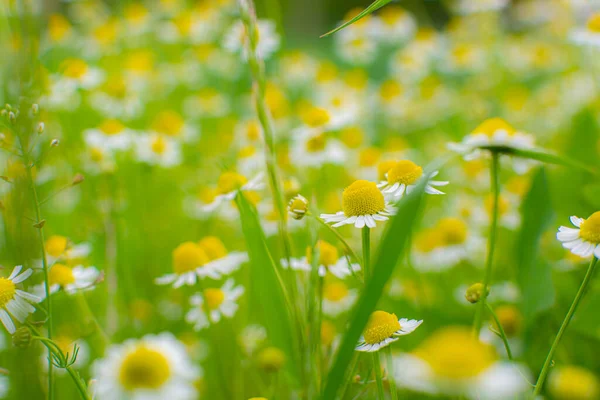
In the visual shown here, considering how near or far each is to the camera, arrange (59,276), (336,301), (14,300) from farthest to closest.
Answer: (336,301), (59,276), (14,300)

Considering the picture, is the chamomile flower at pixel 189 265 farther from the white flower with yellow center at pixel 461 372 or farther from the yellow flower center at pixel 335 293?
the white flower with yellow center at pixel 461 372

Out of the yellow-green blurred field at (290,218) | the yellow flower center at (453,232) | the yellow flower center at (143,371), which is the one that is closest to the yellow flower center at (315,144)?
the yellow-green blurred field at (290,218)

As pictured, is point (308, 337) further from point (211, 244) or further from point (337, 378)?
point (211, 244)

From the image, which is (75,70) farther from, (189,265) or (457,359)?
(457,359)

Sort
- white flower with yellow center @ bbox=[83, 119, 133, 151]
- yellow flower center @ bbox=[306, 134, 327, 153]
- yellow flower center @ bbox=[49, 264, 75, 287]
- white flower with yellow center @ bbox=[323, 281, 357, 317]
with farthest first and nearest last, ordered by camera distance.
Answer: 1. white flower with yellow center @ bbox=[83, 119, 133, 151]
2. yellow flower center @ bbox=[306, 134, 327, 153]
3. white flower with yellow center @ bbox=[323, 281, 357, 317]
4. yellow flower center @ bbox=[49, 264, 75, 287]

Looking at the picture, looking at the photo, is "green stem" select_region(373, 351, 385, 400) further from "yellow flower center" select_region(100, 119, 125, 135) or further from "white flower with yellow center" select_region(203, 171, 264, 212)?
→ "yellow flower center" select_region(100, 119, 125, 135)

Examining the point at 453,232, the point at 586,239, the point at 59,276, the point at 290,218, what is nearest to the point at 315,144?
the point at 290,218

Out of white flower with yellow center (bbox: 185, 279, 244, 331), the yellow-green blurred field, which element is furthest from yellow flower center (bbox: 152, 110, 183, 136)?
white flower with yellow center (bbox: 185, 279, 244, 331)
